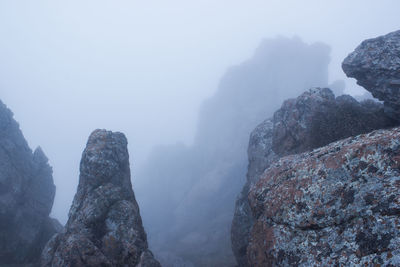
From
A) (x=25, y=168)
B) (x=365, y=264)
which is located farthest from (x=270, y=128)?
(x=25, y=168)

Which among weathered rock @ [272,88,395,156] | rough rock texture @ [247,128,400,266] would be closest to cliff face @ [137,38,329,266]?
weathered rock @ [272,88,395,156]

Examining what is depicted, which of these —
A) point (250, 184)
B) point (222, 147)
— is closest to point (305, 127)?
point (250, 184)

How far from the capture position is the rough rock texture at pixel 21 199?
27.7m

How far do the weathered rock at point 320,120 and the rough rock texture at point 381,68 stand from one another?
1327mm

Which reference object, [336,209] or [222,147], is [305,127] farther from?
[222,147]

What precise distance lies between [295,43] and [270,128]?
11187 centimetres

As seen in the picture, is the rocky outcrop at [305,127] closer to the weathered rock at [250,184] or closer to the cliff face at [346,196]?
the weathered rock at [250,184]

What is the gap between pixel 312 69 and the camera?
371 ft

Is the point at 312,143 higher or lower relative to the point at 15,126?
lower

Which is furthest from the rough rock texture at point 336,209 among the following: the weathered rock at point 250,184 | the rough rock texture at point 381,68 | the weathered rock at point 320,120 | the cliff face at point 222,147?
the cliff face at point 222,147

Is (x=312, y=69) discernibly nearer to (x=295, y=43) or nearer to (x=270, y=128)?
(x=295, y=43)

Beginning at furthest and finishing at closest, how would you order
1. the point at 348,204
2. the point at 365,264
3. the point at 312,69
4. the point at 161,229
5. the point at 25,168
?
the point at 312,69 < the point at 161,229 < the point at 25,168 < the point at 348,204 < the point at 365,264

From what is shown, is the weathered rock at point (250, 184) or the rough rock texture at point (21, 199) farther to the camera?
the rough rock texture at point (21, 199)

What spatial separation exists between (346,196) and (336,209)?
631mm
